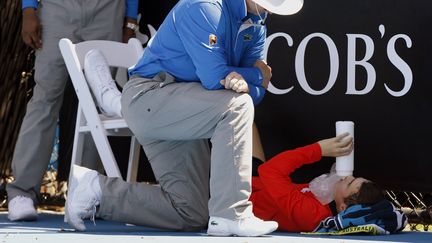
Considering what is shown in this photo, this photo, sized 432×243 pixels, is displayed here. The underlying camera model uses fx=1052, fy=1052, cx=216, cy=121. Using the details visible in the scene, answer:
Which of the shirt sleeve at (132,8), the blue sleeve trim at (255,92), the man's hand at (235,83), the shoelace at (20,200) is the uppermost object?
the shirt sleeve at (132,8)

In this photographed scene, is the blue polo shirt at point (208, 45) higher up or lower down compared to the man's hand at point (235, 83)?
higher up

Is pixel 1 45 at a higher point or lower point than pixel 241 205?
higher

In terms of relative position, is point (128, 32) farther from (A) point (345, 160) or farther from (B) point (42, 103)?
(A) point (345, 160)

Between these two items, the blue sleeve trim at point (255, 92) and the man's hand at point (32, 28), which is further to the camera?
the man's hand at point (32, 28)

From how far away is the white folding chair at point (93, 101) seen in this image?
16.9ft

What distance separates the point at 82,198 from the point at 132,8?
144 centimetres

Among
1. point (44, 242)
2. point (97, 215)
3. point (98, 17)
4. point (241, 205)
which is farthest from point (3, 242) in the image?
point (98, 17)

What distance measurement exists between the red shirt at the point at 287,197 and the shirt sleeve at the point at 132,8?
1224 millimetres

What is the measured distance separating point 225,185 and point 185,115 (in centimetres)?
36

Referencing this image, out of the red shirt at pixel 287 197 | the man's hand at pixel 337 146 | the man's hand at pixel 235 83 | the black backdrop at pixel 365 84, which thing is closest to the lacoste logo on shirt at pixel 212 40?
the man's hand at pixel 235 83

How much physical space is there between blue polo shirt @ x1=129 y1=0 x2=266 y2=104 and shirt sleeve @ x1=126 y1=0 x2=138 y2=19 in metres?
0.96

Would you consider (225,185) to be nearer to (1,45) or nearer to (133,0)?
(133,0)

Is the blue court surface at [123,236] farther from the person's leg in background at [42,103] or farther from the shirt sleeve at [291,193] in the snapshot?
the person's leg in background at [42,103]

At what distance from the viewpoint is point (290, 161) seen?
5008 mm
